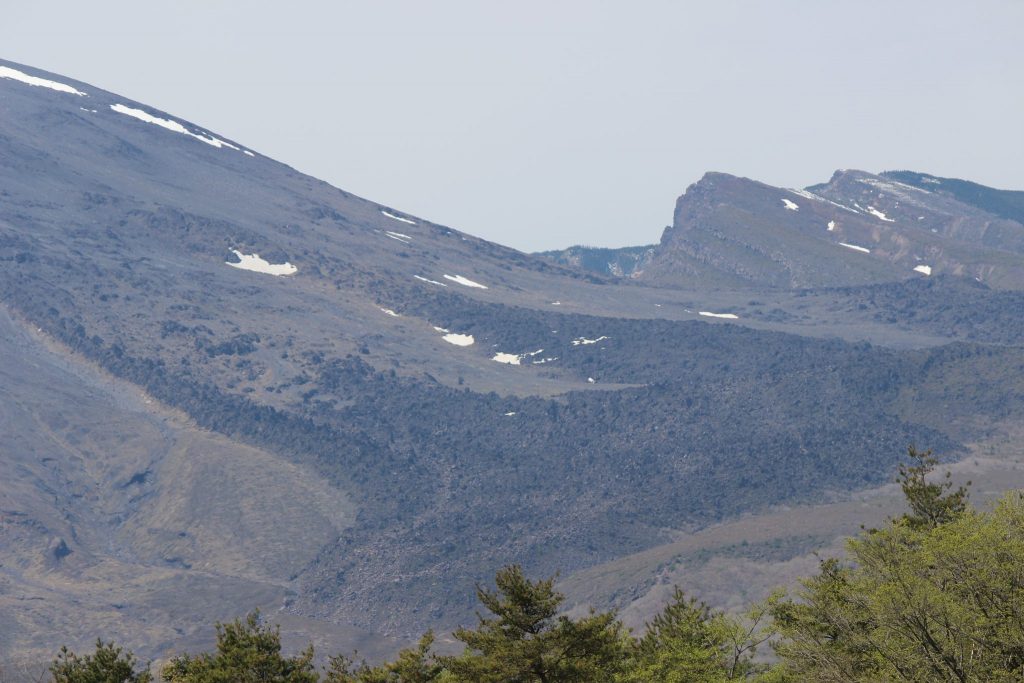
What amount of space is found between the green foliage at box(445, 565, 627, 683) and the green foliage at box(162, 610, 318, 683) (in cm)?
488

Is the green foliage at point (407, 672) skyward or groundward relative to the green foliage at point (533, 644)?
groundward

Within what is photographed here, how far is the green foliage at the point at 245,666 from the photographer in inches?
1592

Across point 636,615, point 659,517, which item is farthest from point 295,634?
point 659,517

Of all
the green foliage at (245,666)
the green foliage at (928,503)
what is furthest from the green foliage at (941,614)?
the green foliage at (928,503)

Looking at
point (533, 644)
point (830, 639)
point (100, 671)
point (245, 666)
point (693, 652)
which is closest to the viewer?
point (533, 644)

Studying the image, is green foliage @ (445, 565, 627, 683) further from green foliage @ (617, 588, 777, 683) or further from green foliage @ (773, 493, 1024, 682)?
green foliage @ (773, 493, 1024, 682)

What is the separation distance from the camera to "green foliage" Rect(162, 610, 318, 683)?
40438mm

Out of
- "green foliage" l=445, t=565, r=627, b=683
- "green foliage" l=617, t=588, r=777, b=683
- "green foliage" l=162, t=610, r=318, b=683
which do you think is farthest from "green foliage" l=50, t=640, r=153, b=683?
"green foliage" l=617, t=588, r=777, b=683

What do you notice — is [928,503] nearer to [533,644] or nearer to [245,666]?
[533,644]

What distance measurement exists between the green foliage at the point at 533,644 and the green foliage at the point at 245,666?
16.0ft

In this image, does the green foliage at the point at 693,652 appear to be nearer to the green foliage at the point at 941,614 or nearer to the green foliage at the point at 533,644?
the green foliage at the point at 533,644

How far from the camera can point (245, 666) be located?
40688 mm

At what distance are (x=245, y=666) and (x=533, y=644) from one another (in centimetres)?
919

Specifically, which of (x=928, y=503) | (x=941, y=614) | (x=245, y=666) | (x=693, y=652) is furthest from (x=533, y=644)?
(x=928, y=503)
